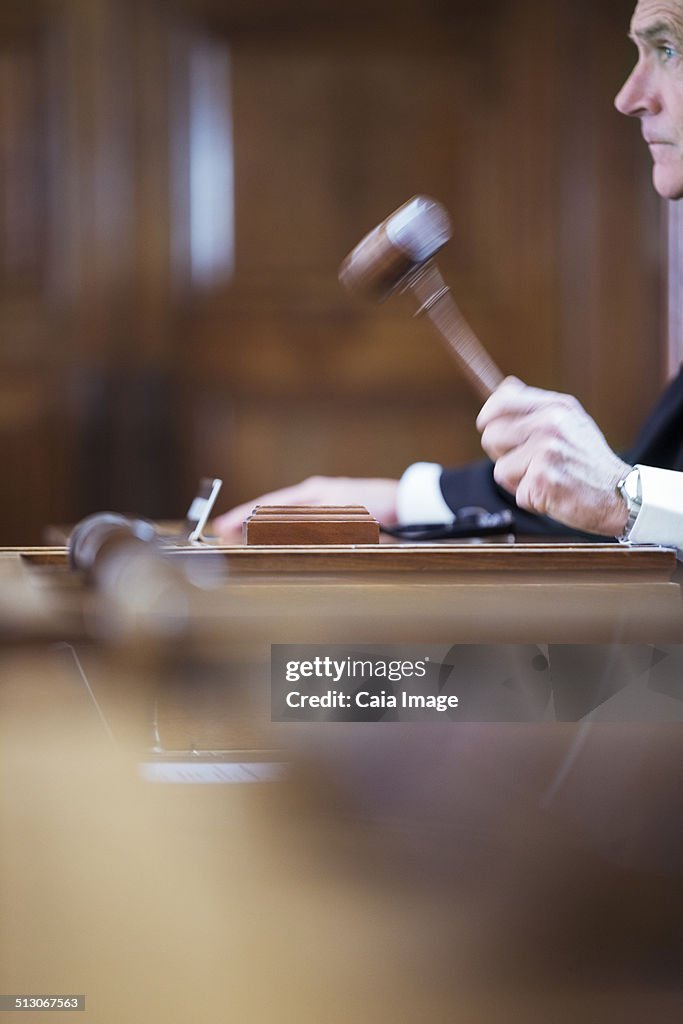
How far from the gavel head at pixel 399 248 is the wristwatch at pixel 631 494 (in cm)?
31

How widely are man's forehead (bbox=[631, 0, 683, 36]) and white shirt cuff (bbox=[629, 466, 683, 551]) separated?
0.61 m

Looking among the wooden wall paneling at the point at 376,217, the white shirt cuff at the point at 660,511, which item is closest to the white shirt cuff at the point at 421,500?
the white shirt cuff at the point at 660,511

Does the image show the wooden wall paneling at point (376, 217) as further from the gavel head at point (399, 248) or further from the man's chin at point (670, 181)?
the gavel head at point (399, 248)

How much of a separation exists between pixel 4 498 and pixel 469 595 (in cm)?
304

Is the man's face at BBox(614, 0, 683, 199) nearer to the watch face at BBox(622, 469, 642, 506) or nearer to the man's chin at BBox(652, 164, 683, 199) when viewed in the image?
the man's chin at BBox(652, 164, 683, 199)

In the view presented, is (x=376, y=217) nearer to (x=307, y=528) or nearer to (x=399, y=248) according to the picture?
(x=399, y=248)

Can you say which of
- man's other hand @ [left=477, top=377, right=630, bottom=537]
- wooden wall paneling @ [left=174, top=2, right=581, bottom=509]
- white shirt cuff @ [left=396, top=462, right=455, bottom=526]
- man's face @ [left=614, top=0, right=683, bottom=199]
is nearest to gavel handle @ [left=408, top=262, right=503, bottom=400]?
man's other hand @ [left=477, top=377, right=630, bottom=537]

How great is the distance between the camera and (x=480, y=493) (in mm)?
1679

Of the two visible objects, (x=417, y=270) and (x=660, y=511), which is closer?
(x=660, y=511)

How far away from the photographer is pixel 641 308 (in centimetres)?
351

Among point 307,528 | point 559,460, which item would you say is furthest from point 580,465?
point 307,528

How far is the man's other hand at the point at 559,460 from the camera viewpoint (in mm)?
985

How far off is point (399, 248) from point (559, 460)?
280 millimetres

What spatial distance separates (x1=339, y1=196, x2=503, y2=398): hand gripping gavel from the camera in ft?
3.67
